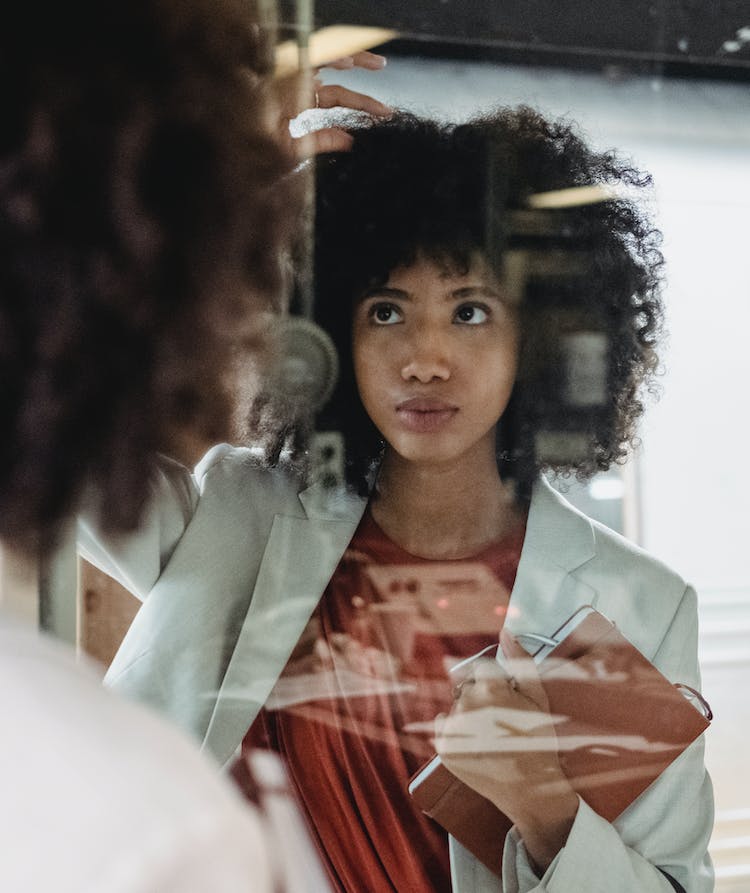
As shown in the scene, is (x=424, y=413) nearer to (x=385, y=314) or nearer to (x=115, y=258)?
(x=385, y=314)

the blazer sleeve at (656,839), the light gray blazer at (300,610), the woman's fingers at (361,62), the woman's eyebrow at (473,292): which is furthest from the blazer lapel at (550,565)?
the woman's fingers at (361,62)

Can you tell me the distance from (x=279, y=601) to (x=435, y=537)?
186 mm

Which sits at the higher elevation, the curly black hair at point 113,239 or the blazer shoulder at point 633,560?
the curly black hair at point 113,239

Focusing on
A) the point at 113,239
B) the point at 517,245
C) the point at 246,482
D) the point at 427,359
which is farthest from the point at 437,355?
the point at 113,239

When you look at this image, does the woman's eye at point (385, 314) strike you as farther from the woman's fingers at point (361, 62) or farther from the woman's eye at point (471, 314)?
the woman's fingers at point (361, 62)

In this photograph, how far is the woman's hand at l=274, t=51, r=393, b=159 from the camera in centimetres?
102

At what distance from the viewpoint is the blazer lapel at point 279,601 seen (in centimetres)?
107

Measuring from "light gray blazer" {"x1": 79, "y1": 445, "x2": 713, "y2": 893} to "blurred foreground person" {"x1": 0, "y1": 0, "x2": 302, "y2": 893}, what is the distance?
424 millimetres

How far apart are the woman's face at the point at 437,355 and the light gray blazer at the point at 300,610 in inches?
4.1

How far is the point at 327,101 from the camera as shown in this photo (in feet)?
3.45

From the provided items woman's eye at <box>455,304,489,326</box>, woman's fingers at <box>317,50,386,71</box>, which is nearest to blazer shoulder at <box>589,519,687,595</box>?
woman's eye at <box>455,304,489,326</box>

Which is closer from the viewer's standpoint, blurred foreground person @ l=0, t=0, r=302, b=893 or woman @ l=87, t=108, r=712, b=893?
blurred foreground person @ l=0, t=0, r=302, b=893

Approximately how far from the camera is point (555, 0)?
1126 millimetres

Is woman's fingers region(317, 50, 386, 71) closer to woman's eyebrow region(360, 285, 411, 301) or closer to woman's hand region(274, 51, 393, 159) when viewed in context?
woman's hand region(274, 51, 393, 159)
